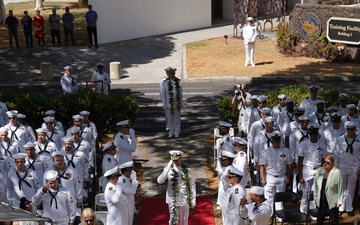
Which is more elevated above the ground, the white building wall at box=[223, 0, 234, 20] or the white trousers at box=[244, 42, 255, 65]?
the white building wall at box=[223, 0, 234, 20]

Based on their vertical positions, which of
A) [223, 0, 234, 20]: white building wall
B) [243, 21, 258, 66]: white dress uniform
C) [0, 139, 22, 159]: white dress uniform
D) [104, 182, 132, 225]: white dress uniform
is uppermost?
[223, 0, 234, 20]: white building wall

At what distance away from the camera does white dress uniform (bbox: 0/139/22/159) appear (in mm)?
14469

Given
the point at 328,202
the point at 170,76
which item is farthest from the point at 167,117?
the point at 328,202

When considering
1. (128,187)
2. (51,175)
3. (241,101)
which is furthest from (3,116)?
(128,187)

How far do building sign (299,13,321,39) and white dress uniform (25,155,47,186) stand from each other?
18422 millimetres

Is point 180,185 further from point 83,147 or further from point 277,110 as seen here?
point 277,110

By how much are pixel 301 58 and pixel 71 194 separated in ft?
61.8

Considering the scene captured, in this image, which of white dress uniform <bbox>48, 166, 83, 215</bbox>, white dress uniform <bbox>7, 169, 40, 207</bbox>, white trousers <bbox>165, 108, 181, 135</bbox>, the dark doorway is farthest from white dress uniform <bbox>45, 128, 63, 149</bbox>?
the dark doorway

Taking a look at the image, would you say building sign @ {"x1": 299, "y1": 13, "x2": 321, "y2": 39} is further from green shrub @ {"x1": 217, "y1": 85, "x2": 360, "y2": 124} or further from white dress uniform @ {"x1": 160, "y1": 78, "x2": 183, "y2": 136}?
white dress uniform @ {"x1": 160, "y1": 78, "x2": 183, "y2": 136}

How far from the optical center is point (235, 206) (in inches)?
476

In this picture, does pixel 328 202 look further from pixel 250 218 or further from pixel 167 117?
pixel 167 117

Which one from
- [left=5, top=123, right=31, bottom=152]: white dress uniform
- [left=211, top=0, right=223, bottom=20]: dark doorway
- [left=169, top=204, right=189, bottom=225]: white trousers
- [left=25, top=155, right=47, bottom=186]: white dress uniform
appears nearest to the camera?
[left=169, top=204, right=189, bottom=225]: white trousers

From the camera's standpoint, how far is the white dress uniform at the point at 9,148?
14469mm

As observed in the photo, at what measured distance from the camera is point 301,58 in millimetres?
29500
